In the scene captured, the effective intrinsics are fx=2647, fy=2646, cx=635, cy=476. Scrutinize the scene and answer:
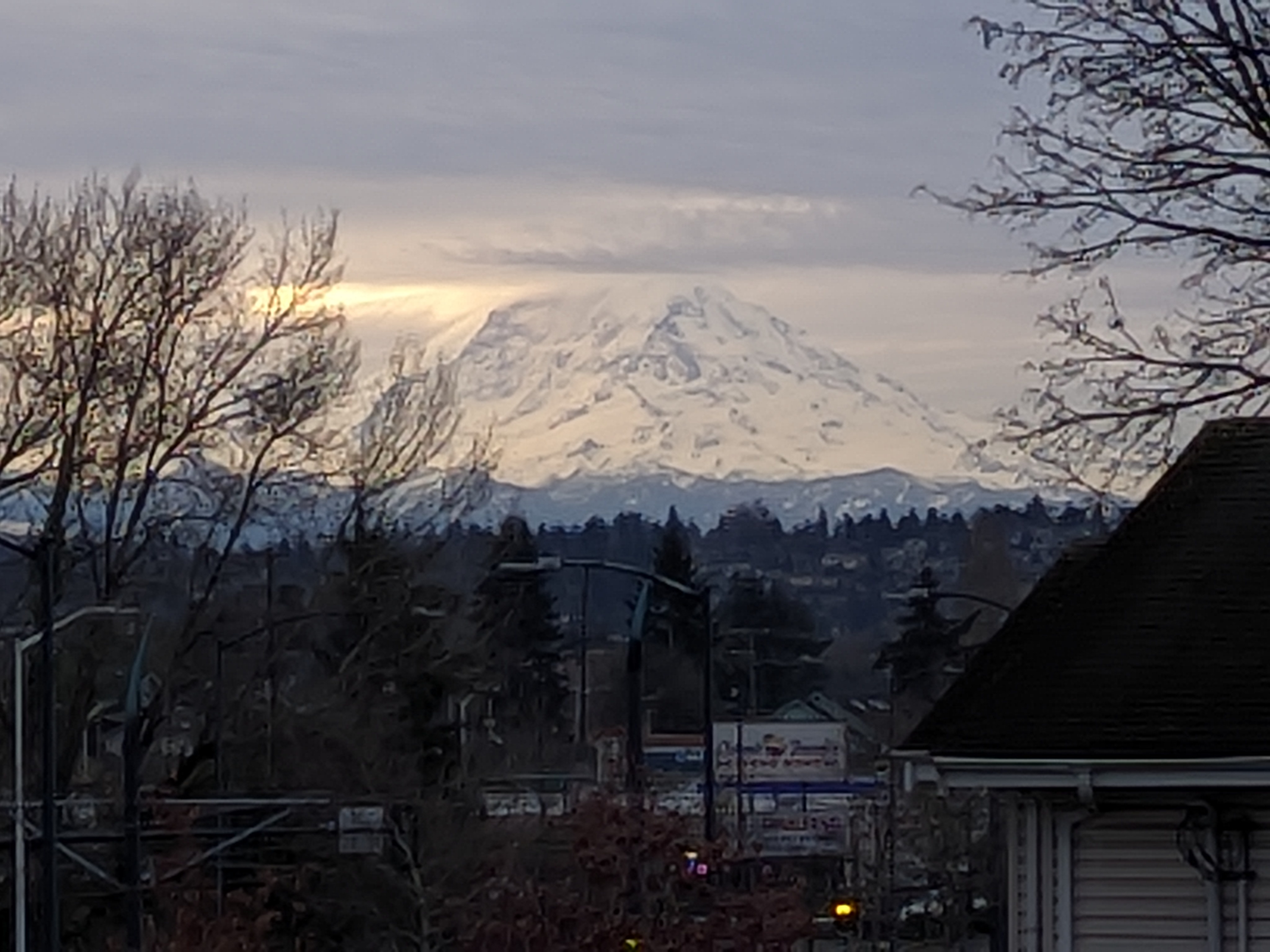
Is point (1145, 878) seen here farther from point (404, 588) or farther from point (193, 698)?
point (193, 698)

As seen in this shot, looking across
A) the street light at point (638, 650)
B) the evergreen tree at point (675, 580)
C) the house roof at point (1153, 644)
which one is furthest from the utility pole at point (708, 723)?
the evergreen tree at point (675, 580)

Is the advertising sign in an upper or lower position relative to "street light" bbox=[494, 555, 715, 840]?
lower

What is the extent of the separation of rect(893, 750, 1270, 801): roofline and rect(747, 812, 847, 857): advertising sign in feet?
183

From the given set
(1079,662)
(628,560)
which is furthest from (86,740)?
(628,560)

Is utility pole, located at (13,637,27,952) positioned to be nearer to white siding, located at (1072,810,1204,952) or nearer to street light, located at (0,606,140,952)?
street light, located at (0,606,140,952)

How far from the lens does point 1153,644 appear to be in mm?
13500

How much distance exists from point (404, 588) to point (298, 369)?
7277mm

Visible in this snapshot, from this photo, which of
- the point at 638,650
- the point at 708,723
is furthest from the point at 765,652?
the point at 638,650

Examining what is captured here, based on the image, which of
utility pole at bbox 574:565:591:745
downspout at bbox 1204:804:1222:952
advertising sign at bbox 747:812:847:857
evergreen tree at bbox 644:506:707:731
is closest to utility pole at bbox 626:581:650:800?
downspout at bbox 1204:804:1222:952

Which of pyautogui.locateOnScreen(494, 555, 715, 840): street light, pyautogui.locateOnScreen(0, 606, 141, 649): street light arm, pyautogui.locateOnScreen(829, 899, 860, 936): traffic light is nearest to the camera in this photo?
pyautogui.locateOnScreen(494, 555, 715, 840): street light

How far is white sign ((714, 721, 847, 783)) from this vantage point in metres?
98.9

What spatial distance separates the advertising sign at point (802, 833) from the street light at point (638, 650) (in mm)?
37726

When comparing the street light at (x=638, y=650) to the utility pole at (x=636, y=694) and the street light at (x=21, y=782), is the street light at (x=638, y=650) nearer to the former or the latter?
the utility pole at (x=636, y=694)

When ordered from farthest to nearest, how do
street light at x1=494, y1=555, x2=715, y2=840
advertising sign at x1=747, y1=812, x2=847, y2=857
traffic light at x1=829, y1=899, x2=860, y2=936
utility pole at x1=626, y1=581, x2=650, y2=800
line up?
advertising sign at x1=747, y1=812, x2=847, y2=857 < traffic light at x1=829, y1=899, x2=860, y2=936 < street light at x1=494, y1=555, x2=715, y2=840 < utility pole at x1=626, y1=581, x2=650, y2=800
